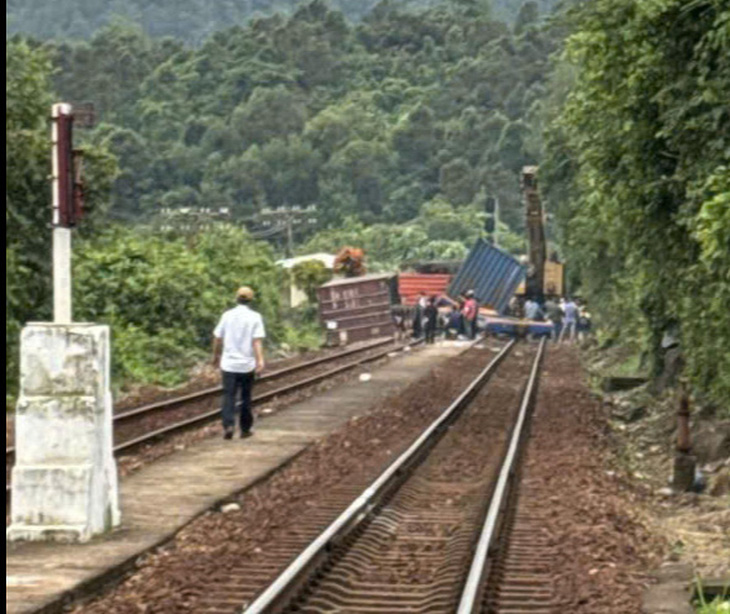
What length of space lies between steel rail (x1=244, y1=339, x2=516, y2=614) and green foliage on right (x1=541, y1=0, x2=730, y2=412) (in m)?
3.39

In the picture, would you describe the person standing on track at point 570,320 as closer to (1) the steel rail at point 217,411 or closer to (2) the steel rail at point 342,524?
(1) the steel rail at point 217,411

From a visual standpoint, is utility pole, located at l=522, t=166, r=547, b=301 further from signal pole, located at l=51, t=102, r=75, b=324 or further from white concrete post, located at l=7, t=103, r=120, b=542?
white concrete post, located at l=7, t=103, r=120, b=542

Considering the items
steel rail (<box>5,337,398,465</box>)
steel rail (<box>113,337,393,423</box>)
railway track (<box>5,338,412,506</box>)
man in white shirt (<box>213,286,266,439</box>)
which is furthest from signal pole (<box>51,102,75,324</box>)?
steel rail (<box>113,337,393,423</box>)

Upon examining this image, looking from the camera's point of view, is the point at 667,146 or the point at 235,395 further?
the point at 667,146

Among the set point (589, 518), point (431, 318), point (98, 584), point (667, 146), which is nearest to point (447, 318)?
point (431, 318)

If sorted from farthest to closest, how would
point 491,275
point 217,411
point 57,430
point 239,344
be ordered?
point 491,275 → point 217,411 → point 239,344 → point 57,430

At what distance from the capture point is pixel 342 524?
42.0ft

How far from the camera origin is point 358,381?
113ft

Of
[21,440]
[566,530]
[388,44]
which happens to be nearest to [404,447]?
[566,530]

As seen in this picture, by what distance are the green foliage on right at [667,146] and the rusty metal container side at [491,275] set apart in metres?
34.9

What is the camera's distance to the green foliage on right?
1706 cm

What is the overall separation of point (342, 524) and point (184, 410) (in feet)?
45.8

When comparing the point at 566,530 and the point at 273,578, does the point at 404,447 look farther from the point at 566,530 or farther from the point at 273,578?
the point at 273,578

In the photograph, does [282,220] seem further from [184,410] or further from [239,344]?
[239,344]
